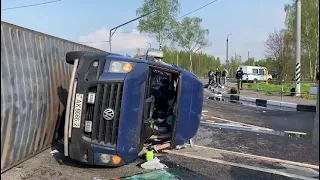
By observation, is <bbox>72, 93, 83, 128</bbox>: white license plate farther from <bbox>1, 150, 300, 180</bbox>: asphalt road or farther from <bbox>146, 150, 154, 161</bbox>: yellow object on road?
<bbox>146, 150, 154, 161</bbox>: yellow object on road

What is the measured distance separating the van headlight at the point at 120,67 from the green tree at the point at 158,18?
118ft

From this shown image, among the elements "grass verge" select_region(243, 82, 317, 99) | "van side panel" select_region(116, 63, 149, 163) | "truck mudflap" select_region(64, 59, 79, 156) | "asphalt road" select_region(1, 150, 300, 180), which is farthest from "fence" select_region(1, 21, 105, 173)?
Answer: "grass verge" select_region(243, 82, 317, 99)

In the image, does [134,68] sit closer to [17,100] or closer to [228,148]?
[17,100]

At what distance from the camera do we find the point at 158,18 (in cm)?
4019

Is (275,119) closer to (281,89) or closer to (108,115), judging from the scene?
(108,115)

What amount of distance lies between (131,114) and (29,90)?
1.46 m

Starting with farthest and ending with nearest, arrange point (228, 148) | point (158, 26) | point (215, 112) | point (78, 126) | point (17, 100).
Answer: point (158, 26), point (215, 112), point (228, 148), point (78, 126), point (17, 100)

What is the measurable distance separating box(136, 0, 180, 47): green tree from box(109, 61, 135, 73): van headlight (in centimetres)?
3581

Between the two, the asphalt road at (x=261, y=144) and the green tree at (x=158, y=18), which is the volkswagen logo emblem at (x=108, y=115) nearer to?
the asphalt road at (x=261, y=144)

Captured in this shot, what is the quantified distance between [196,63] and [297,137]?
52.1m

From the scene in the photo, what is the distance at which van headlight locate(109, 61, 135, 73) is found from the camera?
505cm

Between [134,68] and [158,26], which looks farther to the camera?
[158,26]

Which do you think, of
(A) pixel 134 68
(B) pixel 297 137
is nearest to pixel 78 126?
(A) pixel 134 68

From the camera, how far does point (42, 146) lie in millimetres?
5738
